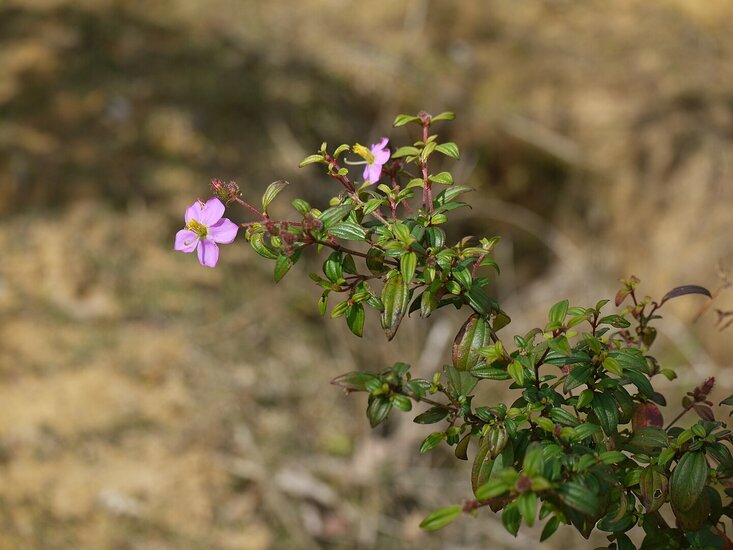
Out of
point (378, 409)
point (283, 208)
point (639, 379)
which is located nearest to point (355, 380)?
point (378, 409)

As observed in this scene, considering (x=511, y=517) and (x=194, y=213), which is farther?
(x=194, y=213)

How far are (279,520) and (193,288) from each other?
117 cm

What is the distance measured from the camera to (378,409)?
2.95 feet

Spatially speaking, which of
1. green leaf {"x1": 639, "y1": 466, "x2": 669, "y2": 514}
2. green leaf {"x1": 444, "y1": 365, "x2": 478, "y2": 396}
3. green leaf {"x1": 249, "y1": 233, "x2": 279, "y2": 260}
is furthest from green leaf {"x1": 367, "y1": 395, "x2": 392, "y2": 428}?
green leaf {"x1": 639, "y1": 466, "x2": 669, "y2": 514}

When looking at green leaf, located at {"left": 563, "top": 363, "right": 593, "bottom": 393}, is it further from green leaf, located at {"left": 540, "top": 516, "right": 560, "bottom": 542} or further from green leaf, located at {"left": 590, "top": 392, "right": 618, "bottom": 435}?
green leaf, located at {"left": 540, "top": 516, "right": 560, "bottom": 542}

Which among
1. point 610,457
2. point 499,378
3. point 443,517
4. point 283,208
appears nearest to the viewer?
point 443,517

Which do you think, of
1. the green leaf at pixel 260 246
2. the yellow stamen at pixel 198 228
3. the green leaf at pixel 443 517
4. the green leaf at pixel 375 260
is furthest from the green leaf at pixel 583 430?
the yellow stamen at pixel 198 228

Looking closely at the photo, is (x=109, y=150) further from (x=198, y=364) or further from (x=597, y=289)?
(x=597, y=289)

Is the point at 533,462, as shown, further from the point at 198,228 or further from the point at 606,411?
the point at 198,228

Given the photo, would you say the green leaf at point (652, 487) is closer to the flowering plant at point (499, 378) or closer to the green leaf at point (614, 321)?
the flowering plant at point (499, 378)

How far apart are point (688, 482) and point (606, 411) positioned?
118 mm

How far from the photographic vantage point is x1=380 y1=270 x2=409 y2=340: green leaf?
2.98 ft

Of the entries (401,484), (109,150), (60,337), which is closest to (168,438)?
(60,337)

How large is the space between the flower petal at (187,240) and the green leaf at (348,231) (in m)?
0.18
